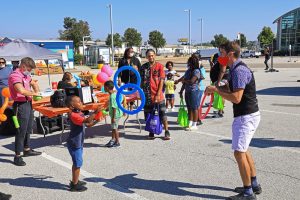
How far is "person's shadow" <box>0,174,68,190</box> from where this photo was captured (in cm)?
478

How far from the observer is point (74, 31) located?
176ft

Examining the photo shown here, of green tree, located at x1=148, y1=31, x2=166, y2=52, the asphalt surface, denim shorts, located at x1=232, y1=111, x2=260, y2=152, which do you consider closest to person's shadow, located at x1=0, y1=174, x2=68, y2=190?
the asphalt surface

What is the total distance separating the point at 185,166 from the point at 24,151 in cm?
300

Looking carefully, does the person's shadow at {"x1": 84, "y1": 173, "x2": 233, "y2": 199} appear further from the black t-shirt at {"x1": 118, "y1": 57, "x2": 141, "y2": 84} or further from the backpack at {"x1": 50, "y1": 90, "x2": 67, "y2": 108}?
the black t-shirt at {"x1": 118, "y1": 57, "x2": 141, "y2": 84}

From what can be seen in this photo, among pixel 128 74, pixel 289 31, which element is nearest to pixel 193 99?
pixel 128 74

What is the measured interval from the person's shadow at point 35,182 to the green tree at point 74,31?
50.5 meters

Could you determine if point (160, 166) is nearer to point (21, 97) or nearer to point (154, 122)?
point (154, 122)

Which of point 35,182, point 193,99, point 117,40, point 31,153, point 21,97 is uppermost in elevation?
point 117,40

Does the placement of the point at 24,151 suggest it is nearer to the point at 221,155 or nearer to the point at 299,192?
the point at 221,155

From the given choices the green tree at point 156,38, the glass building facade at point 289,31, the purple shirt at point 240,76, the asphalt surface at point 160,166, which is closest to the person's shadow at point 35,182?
the asphalt surface at point 160,166

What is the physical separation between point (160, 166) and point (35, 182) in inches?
75.2

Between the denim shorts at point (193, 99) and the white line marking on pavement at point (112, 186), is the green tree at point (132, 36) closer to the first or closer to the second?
the denim shorts at point (193, 99)

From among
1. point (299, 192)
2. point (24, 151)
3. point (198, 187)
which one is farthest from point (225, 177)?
point (24, 151)

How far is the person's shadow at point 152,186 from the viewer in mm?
4398
